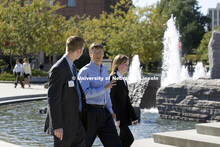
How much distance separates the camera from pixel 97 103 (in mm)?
5480

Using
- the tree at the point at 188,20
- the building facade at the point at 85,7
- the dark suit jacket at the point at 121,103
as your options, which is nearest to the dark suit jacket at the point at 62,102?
the dark suit jacket at the point at 121,103

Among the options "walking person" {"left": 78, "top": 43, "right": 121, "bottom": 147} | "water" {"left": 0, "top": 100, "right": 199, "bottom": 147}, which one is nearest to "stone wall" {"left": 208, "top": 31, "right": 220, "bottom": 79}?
"water" {"left": 0, "top": 100, "right": 199, "bottom": 147}

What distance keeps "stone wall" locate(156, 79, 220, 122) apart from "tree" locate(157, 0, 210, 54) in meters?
69.8

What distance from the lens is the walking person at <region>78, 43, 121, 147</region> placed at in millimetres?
5406

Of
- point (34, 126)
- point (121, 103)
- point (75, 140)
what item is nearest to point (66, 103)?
point (75, 140)

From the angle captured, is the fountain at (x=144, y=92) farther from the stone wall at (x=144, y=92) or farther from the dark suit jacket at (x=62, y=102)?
the dark suit jacket at (x=62, y=102)

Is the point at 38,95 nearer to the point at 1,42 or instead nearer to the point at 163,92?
the point at 163,92

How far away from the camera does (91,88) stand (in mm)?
5441

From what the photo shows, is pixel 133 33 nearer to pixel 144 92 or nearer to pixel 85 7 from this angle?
pixel 85 7

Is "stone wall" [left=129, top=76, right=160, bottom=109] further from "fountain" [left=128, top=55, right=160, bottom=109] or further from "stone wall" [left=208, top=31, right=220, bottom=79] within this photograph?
"stone wall" [left=208, top=31, right=220, bottom=79]

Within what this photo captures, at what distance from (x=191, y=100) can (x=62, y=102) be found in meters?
7.67

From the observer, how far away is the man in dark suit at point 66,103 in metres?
4.43

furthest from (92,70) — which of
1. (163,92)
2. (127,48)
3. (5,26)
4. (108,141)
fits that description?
(127,48)

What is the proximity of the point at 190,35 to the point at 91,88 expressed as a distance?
78598 mm
